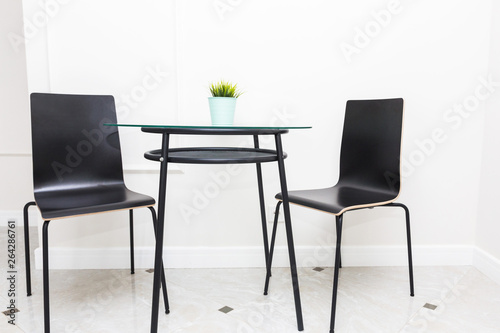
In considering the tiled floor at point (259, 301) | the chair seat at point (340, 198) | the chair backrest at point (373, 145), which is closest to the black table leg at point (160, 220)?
the tiled floor at point (259, 301)

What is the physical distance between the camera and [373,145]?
180 cm

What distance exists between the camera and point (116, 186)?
5.90 ft

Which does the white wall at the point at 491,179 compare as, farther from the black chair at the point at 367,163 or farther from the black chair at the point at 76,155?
the black chair at the point at 76,155

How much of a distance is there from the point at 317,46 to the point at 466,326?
1.48m

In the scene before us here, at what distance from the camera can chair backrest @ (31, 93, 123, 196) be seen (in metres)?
1.65

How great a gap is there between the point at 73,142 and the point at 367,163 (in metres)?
1.41

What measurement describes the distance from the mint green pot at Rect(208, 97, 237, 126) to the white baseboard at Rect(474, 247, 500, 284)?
1.55m

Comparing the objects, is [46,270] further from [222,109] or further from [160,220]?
[222,109]

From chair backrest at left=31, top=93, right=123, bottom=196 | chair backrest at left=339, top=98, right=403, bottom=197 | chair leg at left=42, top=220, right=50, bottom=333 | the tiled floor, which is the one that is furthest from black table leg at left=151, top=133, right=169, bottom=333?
chair backrest at left=339, top=98, right=403, bottom=197

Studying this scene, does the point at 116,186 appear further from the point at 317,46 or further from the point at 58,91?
the point at 317,46

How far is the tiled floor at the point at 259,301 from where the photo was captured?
4.88 ft

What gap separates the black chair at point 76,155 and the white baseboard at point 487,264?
1639mm

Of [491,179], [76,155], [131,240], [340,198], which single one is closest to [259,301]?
[340,198]

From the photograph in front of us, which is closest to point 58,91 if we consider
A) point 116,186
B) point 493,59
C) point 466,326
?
point 116,186
